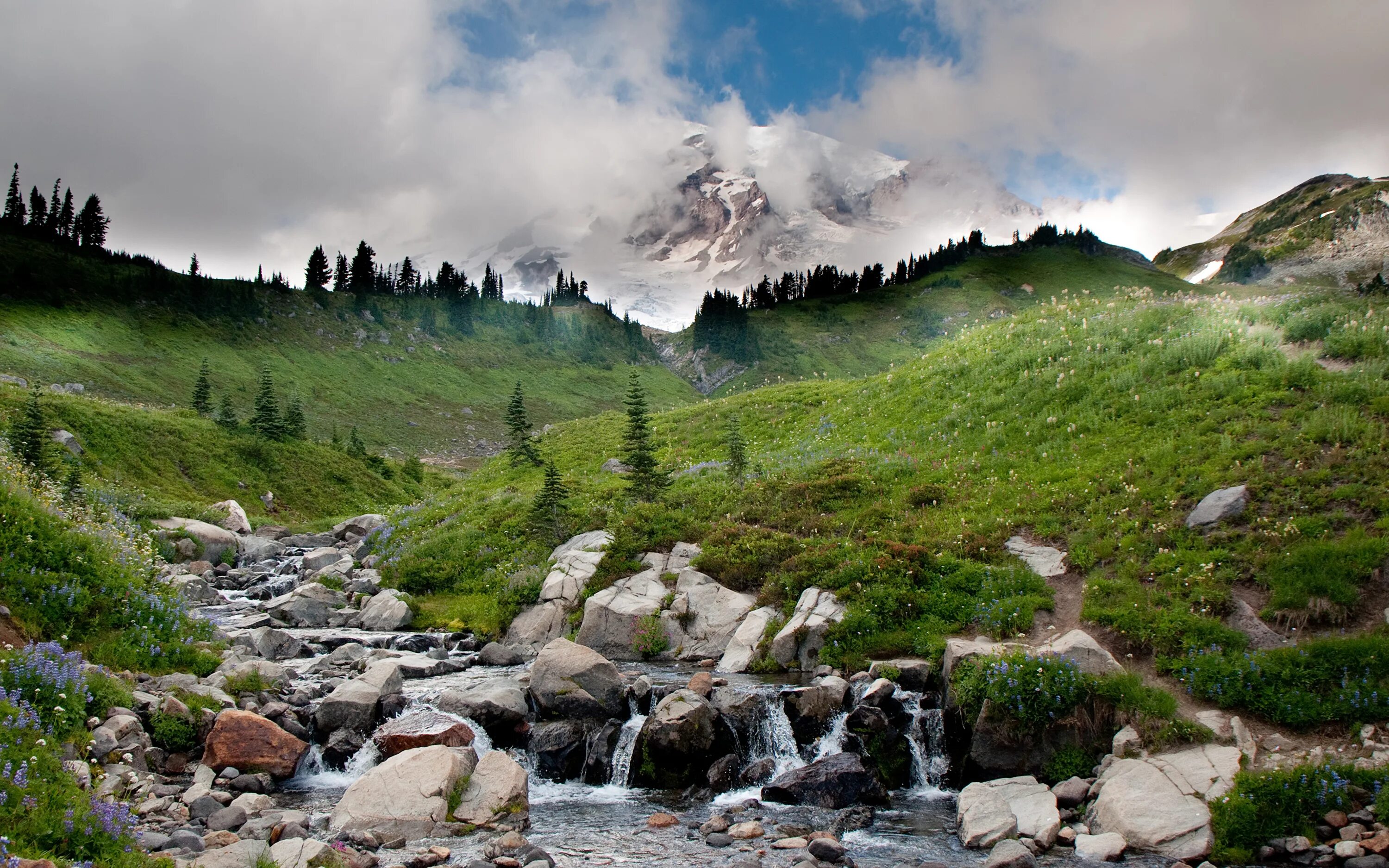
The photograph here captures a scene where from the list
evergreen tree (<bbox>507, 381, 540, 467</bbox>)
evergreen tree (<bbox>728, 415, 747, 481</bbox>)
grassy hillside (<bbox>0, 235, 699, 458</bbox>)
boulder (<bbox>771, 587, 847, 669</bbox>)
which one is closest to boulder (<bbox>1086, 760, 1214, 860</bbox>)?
boulder (<bbox>771, 587, 847, 669</bbox>)

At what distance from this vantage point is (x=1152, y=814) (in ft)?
35.4

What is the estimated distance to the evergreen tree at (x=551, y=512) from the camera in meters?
27.9

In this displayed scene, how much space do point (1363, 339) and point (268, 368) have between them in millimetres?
62224

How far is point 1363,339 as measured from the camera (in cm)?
2103

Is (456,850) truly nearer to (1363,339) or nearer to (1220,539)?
(1220,539)

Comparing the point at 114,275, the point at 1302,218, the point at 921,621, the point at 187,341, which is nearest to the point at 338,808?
the point at 921,621

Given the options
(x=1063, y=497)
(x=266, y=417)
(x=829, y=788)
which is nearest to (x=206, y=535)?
(x=266, y=417)

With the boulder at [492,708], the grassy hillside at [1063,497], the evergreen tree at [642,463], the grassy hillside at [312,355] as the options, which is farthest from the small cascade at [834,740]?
the grassy hillside at [312,355]

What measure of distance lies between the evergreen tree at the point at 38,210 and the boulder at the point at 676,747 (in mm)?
185187

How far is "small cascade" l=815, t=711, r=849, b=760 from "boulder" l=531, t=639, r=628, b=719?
411 cm

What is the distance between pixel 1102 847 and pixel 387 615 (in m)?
21.2

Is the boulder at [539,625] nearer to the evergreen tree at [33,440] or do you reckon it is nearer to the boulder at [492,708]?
the boulder at [492,708]

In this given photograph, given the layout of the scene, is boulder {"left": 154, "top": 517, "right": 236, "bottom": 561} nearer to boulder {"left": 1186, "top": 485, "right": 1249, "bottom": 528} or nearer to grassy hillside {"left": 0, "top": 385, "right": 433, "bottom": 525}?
grassy hillside {"left": 0, "top": 385, "right": 433, "bottom": 525}

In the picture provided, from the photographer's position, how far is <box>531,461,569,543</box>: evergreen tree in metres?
27.9
